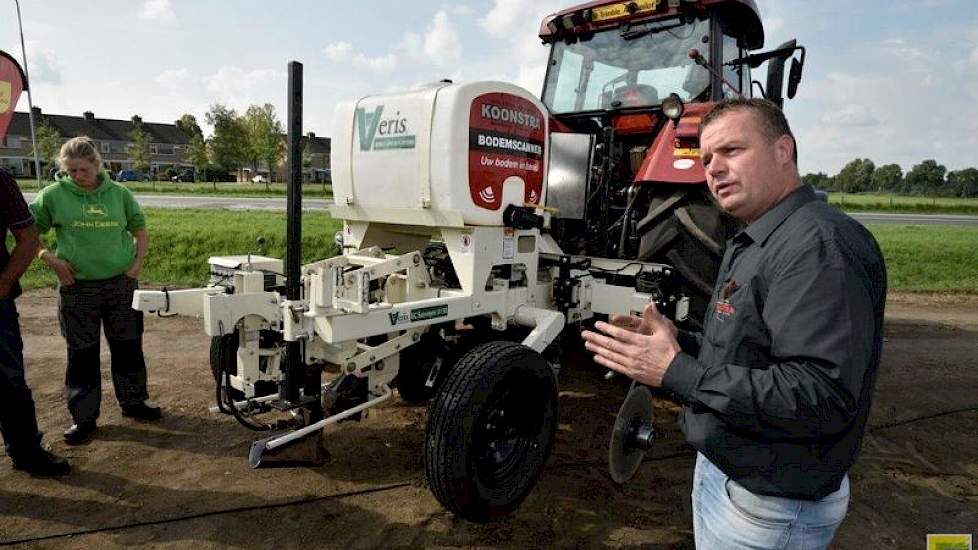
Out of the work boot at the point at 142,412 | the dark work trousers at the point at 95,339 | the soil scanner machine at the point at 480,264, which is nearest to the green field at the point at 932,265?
the soil scanner machine at the point at 480,264

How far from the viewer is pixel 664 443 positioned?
3.76 metres

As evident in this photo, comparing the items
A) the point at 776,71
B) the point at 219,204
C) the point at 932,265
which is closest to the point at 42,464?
the point at 776,71

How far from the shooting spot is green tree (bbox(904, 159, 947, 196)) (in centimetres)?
5225

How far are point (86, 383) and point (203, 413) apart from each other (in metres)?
0.72

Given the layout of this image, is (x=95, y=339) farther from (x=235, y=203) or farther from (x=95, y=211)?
(x=235, y=203)

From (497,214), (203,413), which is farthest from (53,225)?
(497,214)

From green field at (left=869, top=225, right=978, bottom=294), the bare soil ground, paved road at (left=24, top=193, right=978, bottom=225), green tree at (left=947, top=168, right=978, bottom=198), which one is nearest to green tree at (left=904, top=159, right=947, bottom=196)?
green tree at (left=947, top=168, right=978, bottom=198)

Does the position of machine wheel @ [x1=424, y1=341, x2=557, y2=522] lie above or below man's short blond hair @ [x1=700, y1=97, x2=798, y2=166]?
below

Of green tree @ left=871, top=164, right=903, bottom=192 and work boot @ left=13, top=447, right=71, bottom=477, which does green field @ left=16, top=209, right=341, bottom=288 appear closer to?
work boot @ left=13, top=447, right=71, bottom=477

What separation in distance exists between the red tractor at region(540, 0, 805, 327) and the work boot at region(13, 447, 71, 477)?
334cm

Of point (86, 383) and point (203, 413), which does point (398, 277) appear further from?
point (86, 383)

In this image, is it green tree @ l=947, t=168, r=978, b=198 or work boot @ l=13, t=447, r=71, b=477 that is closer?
work boot @ l=13, t=447, r=71, b=477

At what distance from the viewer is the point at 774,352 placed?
1.30 meters

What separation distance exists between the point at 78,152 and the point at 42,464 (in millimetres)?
1796
